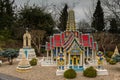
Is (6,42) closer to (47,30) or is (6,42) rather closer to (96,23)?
(47,30)

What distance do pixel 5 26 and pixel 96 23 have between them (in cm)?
1894

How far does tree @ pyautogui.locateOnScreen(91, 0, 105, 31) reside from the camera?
137ft

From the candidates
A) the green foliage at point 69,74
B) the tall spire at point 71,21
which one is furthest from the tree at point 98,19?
the green foliage at point 69,74

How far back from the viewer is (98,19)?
42.0 metres

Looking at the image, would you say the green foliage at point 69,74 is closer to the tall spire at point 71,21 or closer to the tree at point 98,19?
the tall spire at point 71,21

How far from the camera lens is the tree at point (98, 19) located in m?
41.7

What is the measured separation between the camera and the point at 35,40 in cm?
3145

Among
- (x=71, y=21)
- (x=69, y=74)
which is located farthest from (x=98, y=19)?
(x=69, y=74)

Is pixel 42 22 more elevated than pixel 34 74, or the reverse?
pixel 42 22

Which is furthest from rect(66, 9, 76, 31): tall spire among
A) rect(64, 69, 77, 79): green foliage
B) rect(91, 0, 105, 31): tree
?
rect(91, 0, 105, 31): tree

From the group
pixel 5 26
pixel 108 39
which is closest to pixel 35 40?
pixel 5 26

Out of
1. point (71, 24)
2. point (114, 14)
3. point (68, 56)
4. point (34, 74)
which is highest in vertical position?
point (114, 14)

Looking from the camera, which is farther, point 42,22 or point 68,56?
point 42,22

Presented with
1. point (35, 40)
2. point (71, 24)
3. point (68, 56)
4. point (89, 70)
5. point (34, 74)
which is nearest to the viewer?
point (89, 70)
